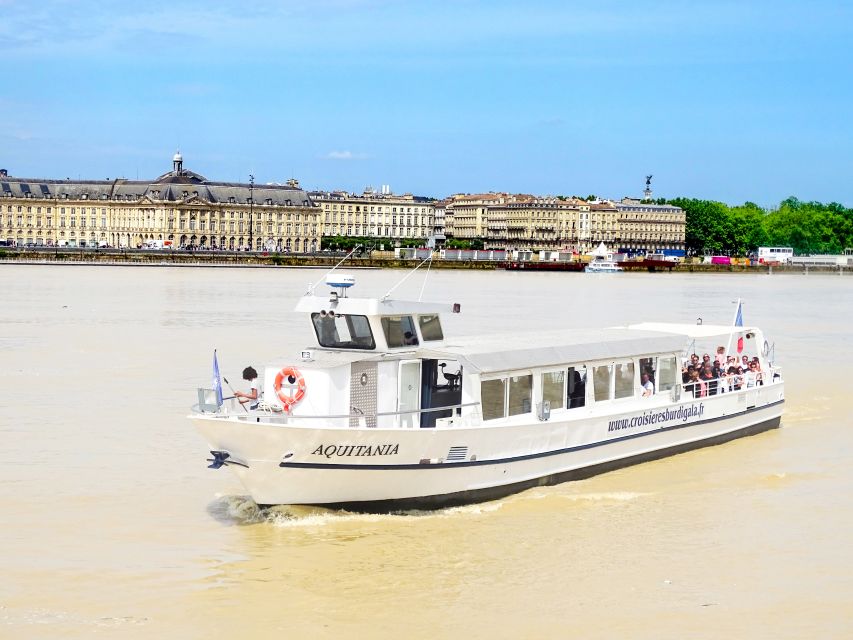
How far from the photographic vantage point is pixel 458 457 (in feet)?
53.6

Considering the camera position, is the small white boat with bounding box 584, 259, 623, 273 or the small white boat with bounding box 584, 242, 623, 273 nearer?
the small white boat with bounding box 584, 259, 623, 273

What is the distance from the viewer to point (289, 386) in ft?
53.4

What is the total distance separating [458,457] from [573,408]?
2.92m

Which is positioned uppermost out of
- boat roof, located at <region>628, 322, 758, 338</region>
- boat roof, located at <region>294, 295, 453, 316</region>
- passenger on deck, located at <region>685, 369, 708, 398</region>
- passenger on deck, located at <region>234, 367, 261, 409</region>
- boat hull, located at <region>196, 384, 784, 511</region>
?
boat roof, located at <region>294, 295, 453, 316</region>

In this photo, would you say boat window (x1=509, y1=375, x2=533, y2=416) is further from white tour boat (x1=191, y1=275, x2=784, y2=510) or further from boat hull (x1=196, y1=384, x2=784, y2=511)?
boat hull (x1=196, y1=384, x2=784, y2=511)

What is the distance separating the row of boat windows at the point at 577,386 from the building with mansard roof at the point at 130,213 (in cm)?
17167

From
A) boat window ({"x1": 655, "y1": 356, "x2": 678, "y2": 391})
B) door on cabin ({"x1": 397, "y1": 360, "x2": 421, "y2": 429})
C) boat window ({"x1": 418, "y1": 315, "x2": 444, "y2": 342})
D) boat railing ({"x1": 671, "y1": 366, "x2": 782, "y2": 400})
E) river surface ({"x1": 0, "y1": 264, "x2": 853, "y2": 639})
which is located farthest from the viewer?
boat railing ({"x1": 671, "y1": 366, "x2": 782, "y2": 400})

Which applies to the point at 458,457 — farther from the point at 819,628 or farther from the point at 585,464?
the point at 819,628

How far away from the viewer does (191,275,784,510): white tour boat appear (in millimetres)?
15375

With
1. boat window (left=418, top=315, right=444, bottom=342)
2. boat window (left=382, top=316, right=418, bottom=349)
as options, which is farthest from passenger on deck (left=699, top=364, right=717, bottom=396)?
boat window (left=382, top=316, right=418, bottom=349)

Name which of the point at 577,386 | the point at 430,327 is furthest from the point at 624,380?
the point at 430,327

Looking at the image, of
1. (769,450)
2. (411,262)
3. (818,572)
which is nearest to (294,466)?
(818,572)

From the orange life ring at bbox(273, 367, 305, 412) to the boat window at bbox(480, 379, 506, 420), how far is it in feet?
8.04

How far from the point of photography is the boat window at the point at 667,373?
823 inches
